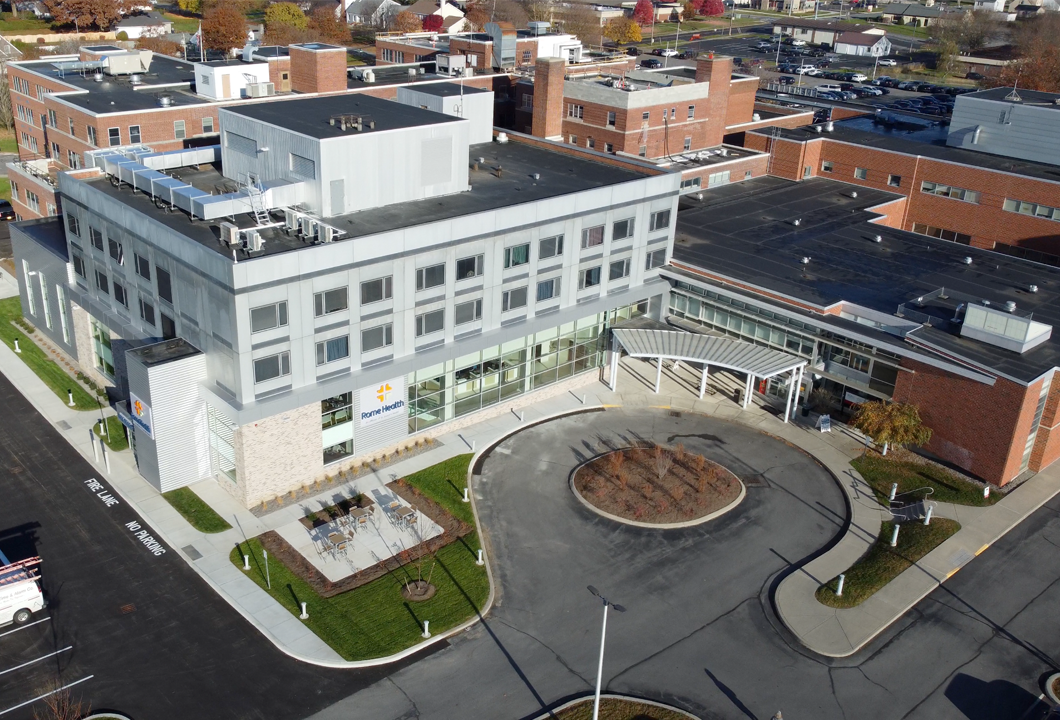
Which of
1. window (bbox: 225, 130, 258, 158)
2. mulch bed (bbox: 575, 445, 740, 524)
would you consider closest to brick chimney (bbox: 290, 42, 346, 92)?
window (bbox: 225, 130, 258, 158)

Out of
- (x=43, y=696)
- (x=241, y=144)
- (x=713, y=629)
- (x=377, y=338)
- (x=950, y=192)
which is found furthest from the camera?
(x=950, y=192)

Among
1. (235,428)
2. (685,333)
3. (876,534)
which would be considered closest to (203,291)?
(235,428)

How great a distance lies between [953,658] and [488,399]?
25.7m

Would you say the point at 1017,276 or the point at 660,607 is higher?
the point at 1017,276

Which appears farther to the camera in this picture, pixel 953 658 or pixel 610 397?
pixel 610 397

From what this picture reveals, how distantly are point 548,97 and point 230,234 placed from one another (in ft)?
130

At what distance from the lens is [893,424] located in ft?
155

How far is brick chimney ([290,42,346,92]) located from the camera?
76625 millimetres

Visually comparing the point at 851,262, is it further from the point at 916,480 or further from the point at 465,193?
the point at 465,193

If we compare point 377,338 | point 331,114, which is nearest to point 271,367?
point 377,338

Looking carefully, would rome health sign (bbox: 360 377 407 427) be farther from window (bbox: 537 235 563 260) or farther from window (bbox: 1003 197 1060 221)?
window (bbox: 1003 197 1060 221)

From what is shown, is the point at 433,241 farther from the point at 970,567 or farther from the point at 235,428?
the point at 970,567

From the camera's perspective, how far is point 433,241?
44.9 m

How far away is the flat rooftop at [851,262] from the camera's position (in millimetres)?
49438
